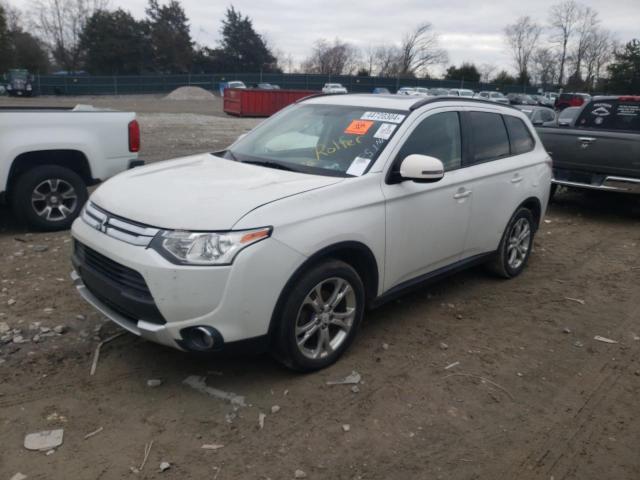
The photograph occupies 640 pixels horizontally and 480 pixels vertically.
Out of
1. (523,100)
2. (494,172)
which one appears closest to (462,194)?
(494,172)

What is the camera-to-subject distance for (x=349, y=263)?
12.4ft

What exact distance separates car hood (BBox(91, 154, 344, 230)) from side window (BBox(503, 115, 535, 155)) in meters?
2.41

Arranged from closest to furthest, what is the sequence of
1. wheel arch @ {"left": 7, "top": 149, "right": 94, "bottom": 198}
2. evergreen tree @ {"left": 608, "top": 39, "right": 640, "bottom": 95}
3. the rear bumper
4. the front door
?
the front door < wheel arch @ {"left": 7, "top": 149, "right": 94, "bottom": 198} < the rear bumper < evergreen tree @ {"left": 608, "top": 39, "right": 640, "bottom": 95}

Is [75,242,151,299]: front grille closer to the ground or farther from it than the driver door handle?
closer to the ground

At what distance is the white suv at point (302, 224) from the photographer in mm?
3043

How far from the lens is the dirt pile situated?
2056 inches

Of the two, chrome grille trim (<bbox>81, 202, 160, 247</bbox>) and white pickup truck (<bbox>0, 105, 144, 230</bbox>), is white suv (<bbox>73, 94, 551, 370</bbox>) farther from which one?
white pickup truck (<bbox>0, 105, 144, 230</bbox>)

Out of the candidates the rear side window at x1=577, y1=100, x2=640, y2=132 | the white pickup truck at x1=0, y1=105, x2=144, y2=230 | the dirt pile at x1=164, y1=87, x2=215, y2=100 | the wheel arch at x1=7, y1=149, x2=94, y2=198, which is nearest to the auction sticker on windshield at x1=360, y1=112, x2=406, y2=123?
the white pickup truck at x1=0, y1=105, x2=144, y2=230

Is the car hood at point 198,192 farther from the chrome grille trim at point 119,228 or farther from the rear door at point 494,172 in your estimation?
the rear door at point 494,172

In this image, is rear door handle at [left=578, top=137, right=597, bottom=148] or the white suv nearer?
the white suv

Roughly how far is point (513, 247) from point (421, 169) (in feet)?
7.39

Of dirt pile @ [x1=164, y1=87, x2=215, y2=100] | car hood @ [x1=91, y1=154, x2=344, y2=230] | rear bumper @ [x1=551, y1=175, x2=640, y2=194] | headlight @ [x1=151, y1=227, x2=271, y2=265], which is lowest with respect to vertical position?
rear bumper @ [x1=551, y1=175, x2=640, y2=194]

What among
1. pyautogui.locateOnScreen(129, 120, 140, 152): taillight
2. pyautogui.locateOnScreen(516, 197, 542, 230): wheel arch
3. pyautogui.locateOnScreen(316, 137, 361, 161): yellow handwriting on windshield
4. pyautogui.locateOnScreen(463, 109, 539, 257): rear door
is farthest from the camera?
pyautogui.locateOnScreen(129, 120, 140, 152): taillight

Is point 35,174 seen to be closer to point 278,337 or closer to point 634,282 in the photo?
point 278,337
